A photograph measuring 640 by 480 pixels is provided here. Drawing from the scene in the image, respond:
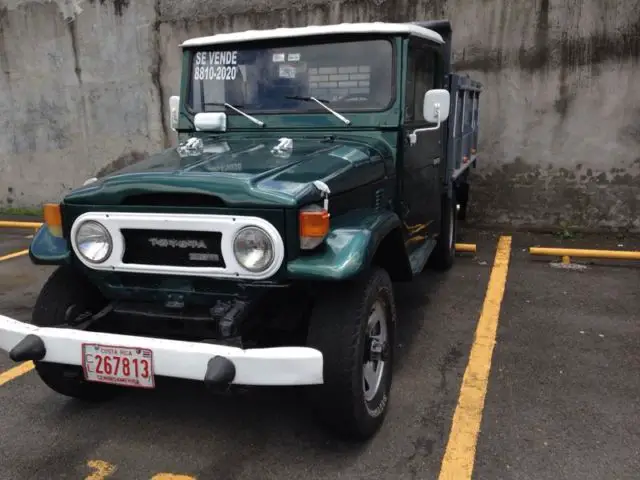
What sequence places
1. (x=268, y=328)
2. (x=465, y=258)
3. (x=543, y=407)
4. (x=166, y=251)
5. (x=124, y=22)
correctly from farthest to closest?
1. (x=124, y=22)
2. (x=465, y=258)
3. (x=543, y=407)
4. (x=268, y=328)
5. (x=166, y=251)

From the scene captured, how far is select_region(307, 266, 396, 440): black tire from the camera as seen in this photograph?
2.59 m

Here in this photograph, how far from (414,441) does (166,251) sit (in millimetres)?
1549

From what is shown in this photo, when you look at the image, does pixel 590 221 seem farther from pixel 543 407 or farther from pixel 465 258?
pixel 543 407

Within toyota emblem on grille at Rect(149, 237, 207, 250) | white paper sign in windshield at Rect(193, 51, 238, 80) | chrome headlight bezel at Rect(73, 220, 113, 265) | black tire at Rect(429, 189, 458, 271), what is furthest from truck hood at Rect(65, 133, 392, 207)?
black tire at Rect(429, 189, 458, 271)

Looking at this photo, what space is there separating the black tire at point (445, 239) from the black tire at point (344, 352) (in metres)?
2.71

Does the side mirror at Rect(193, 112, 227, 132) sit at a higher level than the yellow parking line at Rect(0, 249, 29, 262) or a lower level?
higher

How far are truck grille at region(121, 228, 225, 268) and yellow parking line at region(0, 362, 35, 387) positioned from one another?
1590mm

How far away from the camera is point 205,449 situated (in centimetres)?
292

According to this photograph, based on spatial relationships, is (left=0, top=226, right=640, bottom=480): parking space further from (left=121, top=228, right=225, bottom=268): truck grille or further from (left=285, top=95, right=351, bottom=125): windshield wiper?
(left=285, top=95, right=351, bottom=125): windshield wiper

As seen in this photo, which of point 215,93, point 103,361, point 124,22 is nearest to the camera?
point 103,361

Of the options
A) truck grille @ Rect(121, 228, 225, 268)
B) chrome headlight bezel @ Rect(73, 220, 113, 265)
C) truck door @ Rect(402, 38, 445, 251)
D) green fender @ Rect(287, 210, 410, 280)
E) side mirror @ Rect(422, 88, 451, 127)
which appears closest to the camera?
green fender @ Rect(287, 210, 410, 280)

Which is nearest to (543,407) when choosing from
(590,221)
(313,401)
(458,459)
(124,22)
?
(458,459)

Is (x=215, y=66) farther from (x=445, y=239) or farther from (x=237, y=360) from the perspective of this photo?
(x=445, y=239)

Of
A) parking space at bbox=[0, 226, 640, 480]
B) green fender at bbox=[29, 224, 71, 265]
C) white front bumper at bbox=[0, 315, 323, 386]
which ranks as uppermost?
green fender at bbox=[29, 224, 71, 265]
